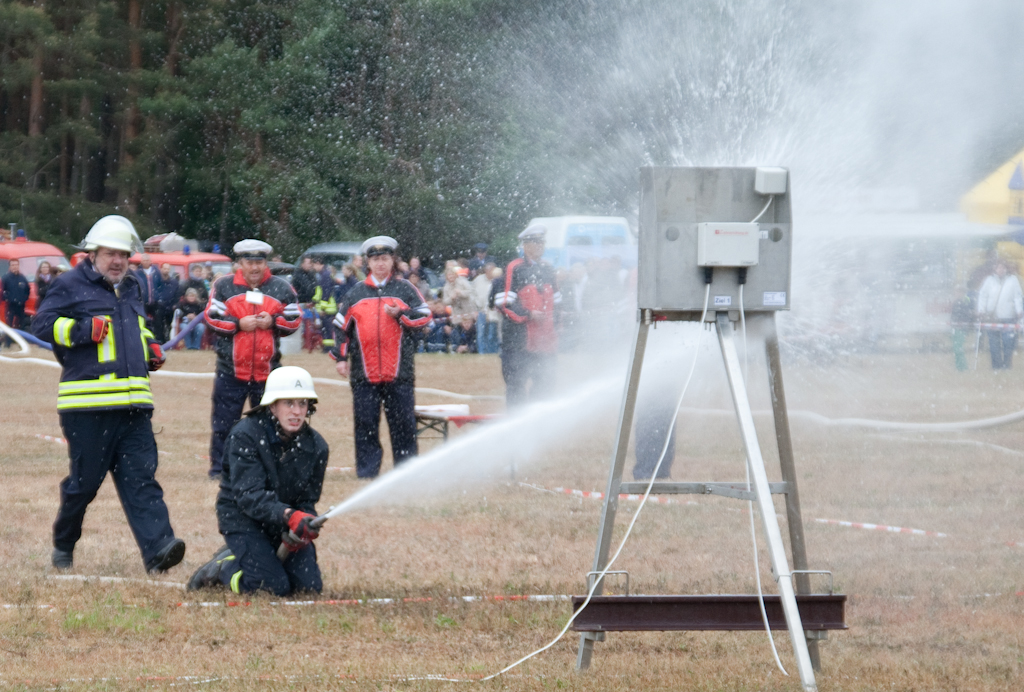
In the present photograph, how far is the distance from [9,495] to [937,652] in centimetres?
701

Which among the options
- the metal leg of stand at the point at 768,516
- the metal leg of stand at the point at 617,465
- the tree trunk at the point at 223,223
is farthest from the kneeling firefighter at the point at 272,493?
the tree trunk at the point at 223,223

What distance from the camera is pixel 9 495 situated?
10.0 m

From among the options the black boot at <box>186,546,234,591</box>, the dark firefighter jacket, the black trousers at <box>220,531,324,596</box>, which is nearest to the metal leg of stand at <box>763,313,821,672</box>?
the dark firefighter jacket

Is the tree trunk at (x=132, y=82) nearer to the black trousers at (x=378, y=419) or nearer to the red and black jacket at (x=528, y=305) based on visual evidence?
the red and black jacket at (x=528, y=305)

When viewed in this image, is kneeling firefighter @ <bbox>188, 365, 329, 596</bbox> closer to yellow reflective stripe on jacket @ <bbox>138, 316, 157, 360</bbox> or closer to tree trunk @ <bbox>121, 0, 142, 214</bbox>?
yellow reflective stripe on jacket @ <bbox>138, 316, 157, 360</bbox>

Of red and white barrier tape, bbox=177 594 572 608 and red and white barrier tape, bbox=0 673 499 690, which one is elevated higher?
red and white barrier tape, bbox=177 594 572 608

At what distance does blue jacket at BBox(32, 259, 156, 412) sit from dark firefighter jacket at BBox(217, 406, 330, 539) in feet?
2.76

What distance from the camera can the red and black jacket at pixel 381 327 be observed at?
409 inches

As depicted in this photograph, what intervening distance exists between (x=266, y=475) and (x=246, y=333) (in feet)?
11.1

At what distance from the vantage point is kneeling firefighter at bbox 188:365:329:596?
654 cm

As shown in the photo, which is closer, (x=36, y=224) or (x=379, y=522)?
(x=379, y=522)

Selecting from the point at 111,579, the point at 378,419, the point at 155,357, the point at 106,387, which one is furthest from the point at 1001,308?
the point at 111,579

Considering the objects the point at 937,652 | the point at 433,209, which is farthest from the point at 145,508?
the point at 433,209

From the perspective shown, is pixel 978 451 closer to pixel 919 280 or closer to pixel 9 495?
pixel 9 495
